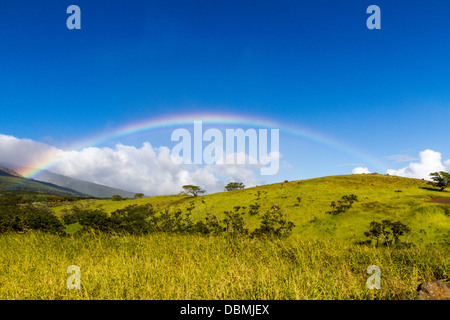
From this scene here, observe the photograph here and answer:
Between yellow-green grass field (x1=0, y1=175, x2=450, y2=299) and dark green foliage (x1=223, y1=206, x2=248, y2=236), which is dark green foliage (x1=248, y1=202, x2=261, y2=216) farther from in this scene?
yellow-green grass field (x1=0, y1=175, x2=450, y2=299)

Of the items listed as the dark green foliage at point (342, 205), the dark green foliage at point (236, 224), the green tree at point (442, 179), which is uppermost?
the green tree at point (442, 179)

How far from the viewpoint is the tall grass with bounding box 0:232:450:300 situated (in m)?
5.57

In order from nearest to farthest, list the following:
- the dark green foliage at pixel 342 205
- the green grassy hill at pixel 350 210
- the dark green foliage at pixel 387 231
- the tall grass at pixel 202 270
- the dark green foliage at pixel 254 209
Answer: the tall grass at pixel 202 270
the dark green foliage at pixel 387 231
the green grassy hill at pixel 350 210
the dark green foliage at pixel 342 205
the dark green foliage at pixel 254 209

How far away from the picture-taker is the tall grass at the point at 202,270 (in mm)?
5570

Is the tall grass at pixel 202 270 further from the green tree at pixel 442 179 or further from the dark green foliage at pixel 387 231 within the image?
the green tree at pixel 442 179

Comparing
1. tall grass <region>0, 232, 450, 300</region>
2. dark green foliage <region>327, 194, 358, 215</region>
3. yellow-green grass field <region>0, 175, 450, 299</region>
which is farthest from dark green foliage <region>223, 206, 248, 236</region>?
dark green foliage <region>327, 194, 358, 215</region>

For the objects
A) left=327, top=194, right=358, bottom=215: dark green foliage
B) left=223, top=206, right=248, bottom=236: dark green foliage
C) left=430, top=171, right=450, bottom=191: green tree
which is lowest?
left=223, top=206, right=248, bottom=236: dark green foliage

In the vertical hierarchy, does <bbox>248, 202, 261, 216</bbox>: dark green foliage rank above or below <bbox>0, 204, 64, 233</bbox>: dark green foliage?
below

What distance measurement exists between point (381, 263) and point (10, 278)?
1123 cm

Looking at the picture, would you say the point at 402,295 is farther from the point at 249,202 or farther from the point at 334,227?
the point at 249,202

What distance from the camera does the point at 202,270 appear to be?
7.08 m

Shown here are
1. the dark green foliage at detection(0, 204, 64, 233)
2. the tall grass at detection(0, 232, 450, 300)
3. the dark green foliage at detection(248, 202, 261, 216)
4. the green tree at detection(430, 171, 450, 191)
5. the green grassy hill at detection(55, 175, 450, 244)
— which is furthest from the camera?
the green tree at detection(430, 171, 450, 191)

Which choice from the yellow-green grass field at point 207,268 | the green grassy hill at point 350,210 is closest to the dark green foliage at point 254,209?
the green grassy hill at point 350,210

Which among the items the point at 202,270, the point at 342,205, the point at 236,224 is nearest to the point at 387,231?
the point at 342,205
